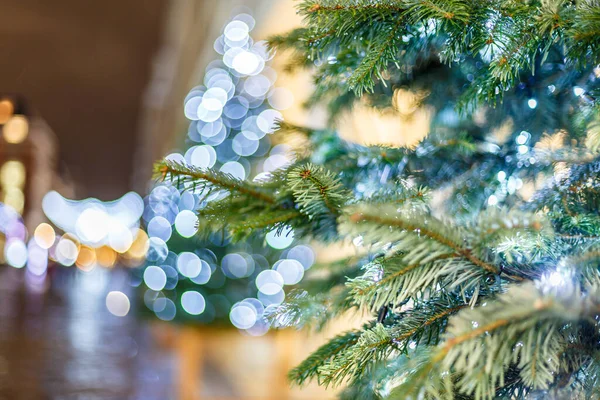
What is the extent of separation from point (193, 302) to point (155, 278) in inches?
10.2

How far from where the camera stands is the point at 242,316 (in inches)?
86.7

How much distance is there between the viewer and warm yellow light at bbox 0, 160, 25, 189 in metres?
4.90

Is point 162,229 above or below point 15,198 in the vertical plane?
below

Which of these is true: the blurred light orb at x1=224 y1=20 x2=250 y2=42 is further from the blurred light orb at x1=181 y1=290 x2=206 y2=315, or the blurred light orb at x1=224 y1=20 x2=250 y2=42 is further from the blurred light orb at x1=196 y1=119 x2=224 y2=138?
the blurred light orb at x1=181 y1=290 x2=206 y2=315

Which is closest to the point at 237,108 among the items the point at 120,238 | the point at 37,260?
the point at 37,260

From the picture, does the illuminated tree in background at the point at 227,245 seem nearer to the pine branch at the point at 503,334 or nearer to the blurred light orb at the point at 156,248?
the blurred light orb at the point at 156,248

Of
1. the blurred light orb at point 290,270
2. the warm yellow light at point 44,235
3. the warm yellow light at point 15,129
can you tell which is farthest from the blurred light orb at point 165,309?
the warm yellow light at point 44,235

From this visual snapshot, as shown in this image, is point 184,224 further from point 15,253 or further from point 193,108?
point 15,253

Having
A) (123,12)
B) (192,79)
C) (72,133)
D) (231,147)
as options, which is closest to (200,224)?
(231,147)

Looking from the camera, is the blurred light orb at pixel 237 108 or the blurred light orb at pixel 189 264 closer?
the blurred light orb at pixel 189 264

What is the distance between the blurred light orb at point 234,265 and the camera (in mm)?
2264

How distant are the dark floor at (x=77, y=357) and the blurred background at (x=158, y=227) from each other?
10 mm

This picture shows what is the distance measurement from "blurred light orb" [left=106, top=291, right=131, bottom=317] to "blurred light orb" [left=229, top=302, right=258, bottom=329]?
268 centimetres

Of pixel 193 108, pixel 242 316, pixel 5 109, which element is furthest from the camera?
pixel 5 109
